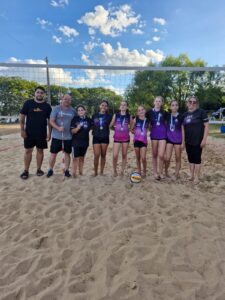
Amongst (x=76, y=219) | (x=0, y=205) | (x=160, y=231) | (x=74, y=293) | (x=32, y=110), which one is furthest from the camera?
(x=32, y=110)

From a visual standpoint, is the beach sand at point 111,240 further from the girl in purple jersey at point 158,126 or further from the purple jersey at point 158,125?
the purple jersey at point 158,125

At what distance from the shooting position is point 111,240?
2.64 meters

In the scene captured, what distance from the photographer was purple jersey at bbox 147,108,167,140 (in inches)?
174

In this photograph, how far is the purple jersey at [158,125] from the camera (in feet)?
14.5

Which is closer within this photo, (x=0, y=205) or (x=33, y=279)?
(x=33, y=279)

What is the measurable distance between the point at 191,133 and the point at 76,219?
255 cm

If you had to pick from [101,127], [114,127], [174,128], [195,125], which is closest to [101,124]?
[101,127]

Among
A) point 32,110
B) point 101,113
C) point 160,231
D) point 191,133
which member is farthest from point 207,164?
point 32,110

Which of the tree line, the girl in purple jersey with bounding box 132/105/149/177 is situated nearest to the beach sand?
the girl in purple jersey with bounding box 132/105/149/177

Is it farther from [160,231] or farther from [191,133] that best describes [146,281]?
[191,133]

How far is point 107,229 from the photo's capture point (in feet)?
9.39

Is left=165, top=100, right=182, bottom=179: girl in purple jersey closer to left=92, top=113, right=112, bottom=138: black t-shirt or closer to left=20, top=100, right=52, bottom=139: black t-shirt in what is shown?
left=92, top=113, right=112, bottom=138: black t-shirt

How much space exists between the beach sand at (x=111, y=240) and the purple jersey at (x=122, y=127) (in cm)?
89

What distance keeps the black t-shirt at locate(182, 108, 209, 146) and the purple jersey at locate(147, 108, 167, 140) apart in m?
0.41
